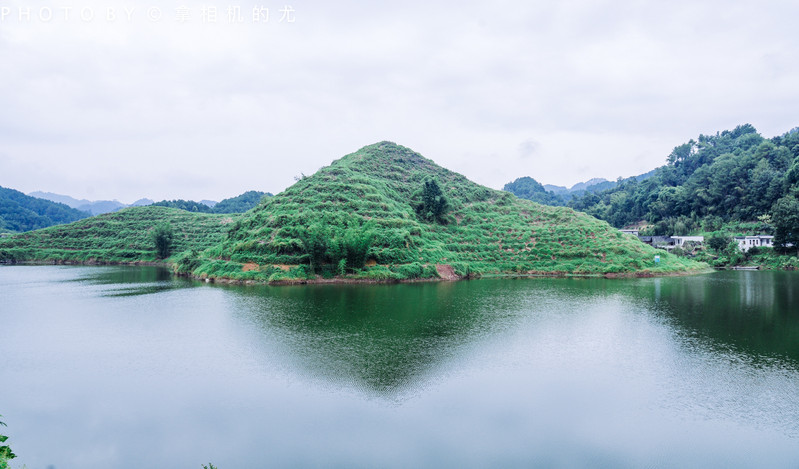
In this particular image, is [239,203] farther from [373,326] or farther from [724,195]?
[373,326]

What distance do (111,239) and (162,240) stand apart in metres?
13.9

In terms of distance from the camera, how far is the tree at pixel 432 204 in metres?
60.7

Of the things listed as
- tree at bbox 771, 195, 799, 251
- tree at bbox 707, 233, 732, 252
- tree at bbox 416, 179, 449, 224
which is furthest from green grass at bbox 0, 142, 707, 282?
tree at bbox 771, 195, 799, 251

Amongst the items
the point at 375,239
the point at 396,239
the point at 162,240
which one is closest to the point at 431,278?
the point at 396,239

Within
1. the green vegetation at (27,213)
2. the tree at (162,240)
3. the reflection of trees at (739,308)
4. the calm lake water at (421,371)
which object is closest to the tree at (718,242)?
the reflection of trees at (739,308)

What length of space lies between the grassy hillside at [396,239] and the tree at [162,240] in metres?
18.5

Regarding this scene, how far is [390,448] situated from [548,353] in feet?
35.5

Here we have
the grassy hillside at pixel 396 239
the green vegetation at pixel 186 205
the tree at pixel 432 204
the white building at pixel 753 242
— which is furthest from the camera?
the green vegetation at pixel 186 205

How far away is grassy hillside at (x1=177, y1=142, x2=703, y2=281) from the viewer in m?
44.6

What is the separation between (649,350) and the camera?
68.3 ft

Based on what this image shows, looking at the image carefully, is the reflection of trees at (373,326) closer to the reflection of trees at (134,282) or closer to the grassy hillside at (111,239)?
the reflection of trees at (134,282)

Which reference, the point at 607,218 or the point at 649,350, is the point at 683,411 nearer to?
the point at 649,350

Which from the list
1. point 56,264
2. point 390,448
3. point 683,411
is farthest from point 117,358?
point 56,264

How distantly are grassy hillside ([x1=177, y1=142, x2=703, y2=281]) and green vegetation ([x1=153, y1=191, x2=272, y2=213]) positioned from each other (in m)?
76.9
